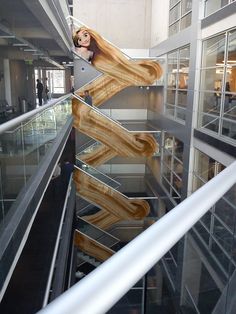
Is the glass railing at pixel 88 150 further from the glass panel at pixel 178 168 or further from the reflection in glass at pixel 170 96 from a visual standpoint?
the glass panel at pixel 178 168

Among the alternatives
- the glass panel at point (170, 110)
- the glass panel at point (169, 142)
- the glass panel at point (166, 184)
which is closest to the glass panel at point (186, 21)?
the glass panel at point (170, 110)

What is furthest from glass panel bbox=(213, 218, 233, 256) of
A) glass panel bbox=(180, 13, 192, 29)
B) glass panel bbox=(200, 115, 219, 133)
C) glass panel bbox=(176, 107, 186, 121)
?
glass panel bbox=(180, 13, 192, 29)

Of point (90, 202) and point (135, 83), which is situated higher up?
point (135, 83)

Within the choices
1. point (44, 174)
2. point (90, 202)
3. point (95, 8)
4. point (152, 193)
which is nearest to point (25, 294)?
point (44, 174)

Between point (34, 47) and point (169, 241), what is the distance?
17020 mm

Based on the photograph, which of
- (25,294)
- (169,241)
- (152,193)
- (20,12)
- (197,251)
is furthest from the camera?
(152,193)

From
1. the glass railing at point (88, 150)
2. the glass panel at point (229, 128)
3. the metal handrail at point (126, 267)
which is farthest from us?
the glass railing at point (88, 150)

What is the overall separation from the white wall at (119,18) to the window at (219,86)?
985 cm

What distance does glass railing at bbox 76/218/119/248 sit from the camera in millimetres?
18391

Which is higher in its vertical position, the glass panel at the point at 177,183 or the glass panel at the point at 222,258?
the glass panel at the point at 222,258

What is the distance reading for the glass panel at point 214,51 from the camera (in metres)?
10.8

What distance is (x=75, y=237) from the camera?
1741 cm

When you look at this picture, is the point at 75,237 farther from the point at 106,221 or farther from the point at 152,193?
the point at 152,193

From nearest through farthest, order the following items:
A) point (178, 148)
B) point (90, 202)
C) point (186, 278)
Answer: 1. point (186, 278)
2. point (178, 148)
3. point (90, 202)
